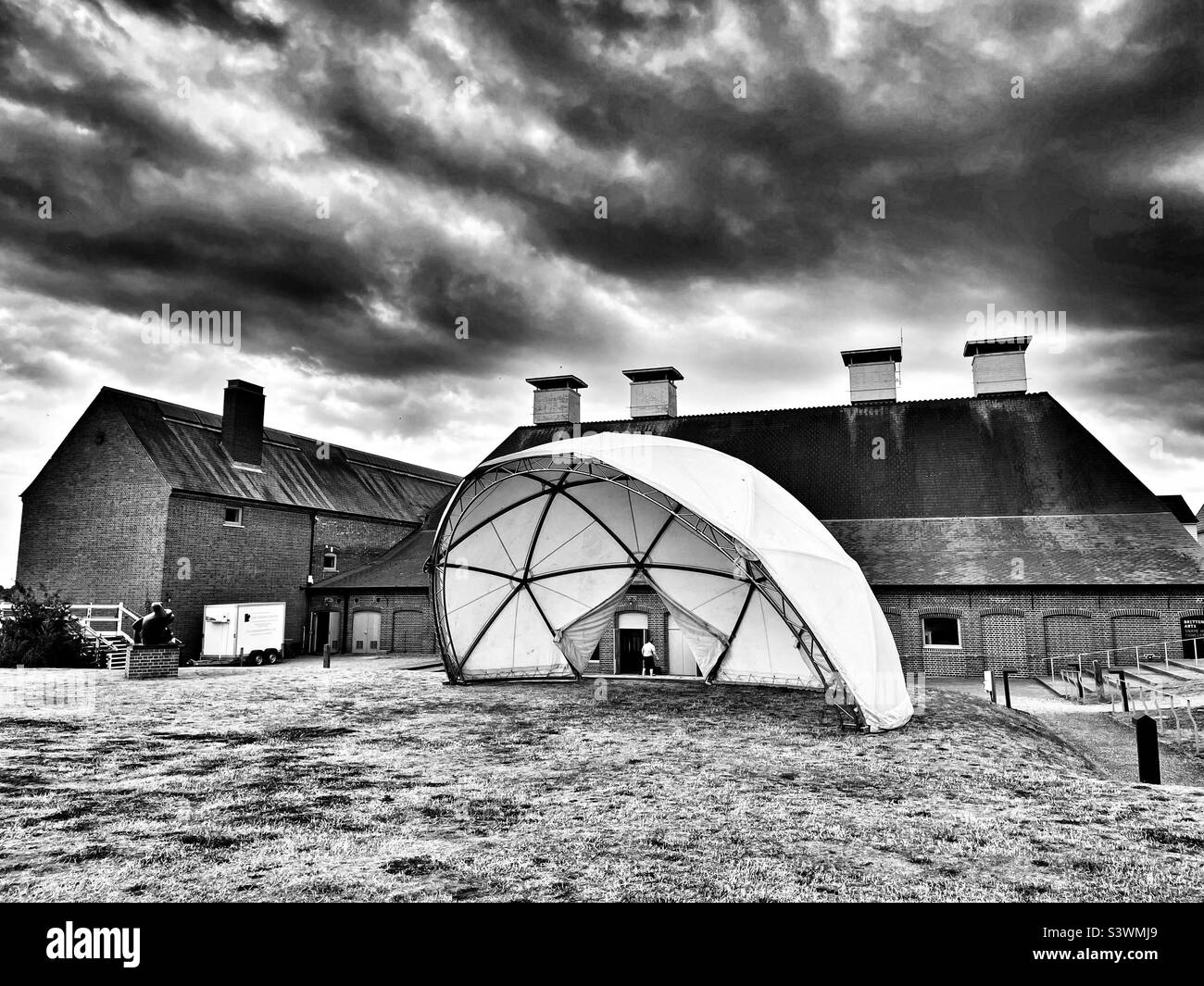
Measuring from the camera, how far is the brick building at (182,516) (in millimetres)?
26766

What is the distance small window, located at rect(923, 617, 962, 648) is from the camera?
76.9ft

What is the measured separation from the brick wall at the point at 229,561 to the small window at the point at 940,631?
71.5ft

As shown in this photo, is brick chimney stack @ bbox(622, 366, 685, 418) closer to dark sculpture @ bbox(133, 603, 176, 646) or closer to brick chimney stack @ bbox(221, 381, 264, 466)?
brick chimney stack @ bbox(221, 381, 264, 466)

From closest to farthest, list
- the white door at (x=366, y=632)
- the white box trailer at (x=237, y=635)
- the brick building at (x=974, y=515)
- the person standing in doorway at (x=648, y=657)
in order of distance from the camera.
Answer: the brick building at (x=974, y=515)
the person standing in doorway at (x=648, y=657)
the white box trailer at (x=237, y=635)
the white door at (x=366, y=632)

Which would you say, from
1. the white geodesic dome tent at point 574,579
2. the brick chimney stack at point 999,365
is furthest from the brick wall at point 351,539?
the brick chimney stack at point 999,365

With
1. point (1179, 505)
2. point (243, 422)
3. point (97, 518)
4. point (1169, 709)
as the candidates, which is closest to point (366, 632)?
point (243, 422)

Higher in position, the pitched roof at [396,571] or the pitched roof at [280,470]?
the pitched roof at [280,470]

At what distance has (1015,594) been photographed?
22.7m

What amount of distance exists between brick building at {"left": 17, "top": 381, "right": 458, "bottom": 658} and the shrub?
2.83 metres

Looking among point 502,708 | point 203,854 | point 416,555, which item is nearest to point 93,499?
point 416,555

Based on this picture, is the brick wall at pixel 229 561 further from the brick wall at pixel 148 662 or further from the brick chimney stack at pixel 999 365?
the brick chimney stack at pixel 999 365

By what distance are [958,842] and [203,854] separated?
5.66 meters

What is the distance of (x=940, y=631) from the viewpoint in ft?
77.4

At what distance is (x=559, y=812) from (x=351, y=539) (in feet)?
94.8
